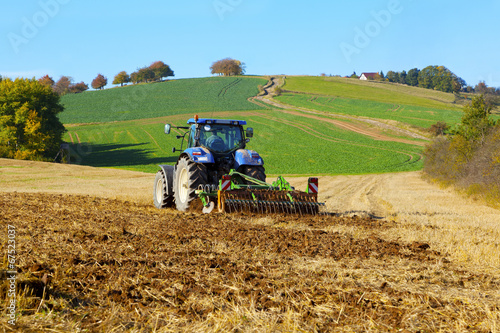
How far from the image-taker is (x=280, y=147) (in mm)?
42250

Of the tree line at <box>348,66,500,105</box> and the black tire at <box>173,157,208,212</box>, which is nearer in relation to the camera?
the black tire at <box>173,157,208,212</box>

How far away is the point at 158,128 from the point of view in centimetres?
5088

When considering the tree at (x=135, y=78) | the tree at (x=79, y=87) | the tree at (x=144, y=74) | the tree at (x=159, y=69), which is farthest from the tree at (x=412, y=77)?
the tree at (x=79, y=87)

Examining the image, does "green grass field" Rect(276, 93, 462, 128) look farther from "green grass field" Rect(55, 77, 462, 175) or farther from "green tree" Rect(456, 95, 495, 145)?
"green tree" Rect(456, 95, 495, 145)

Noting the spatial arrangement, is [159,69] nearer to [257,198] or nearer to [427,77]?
[427,77]

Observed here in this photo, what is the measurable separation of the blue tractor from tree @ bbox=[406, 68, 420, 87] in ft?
415

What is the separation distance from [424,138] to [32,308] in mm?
49144

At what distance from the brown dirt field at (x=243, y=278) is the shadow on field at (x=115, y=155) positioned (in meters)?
31.1

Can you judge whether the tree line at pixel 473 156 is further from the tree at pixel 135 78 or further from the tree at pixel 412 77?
the tree at pixel 412 77

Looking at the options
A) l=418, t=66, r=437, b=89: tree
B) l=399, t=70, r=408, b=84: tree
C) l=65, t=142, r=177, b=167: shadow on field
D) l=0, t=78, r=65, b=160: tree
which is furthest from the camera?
l=399, t=70, r=408, b=84: tree

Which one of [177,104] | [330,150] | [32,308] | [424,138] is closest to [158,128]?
[177,104]

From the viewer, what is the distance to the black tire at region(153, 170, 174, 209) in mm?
11695

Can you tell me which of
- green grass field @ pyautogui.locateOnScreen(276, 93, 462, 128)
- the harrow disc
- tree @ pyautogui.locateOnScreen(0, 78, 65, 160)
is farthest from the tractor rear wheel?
green grass field @ pyautogui.locateOnScreen(276, 93, 462, 128)

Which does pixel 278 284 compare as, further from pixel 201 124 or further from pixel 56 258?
pixel 201 124
